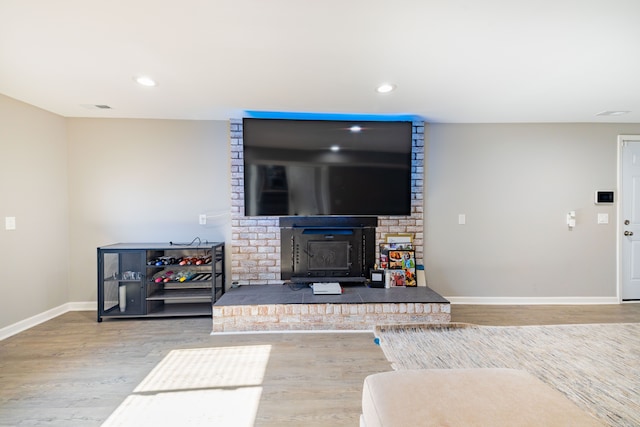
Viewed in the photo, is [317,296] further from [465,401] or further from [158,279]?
[465,401]

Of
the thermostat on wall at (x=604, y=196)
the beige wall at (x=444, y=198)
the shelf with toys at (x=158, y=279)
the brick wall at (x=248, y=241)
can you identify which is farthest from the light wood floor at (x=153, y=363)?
the thermostat on wall at (x=604, y=196)

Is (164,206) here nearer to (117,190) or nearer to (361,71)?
(117,190)

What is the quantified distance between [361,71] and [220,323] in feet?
8.69

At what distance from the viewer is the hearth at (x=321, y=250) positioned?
135 inches

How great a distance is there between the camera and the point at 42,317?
3059mm

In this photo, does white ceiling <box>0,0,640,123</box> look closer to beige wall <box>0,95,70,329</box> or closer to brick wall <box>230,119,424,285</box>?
beige wall <box>0,95,70,329</box>

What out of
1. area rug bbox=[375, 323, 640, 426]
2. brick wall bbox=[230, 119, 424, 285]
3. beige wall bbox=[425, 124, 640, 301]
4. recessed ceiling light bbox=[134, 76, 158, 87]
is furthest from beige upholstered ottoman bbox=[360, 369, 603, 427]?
recessed ceiling light bbox=[134, 76, 158, 87]

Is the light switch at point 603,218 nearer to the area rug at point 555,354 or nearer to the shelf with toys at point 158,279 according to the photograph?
the area rug at point 555,354

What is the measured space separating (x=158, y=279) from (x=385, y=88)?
3.11m

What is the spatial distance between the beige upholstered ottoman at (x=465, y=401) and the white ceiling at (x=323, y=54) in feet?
6.02

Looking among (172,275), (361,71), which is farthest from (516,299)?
(172,275)

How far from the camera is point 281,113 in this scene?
129 inches

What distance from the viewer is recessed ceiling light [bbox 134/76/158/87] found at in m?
2.35

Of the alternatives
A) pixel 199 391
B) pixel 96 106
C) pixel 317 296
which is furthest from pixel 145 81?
pixel 317 296
